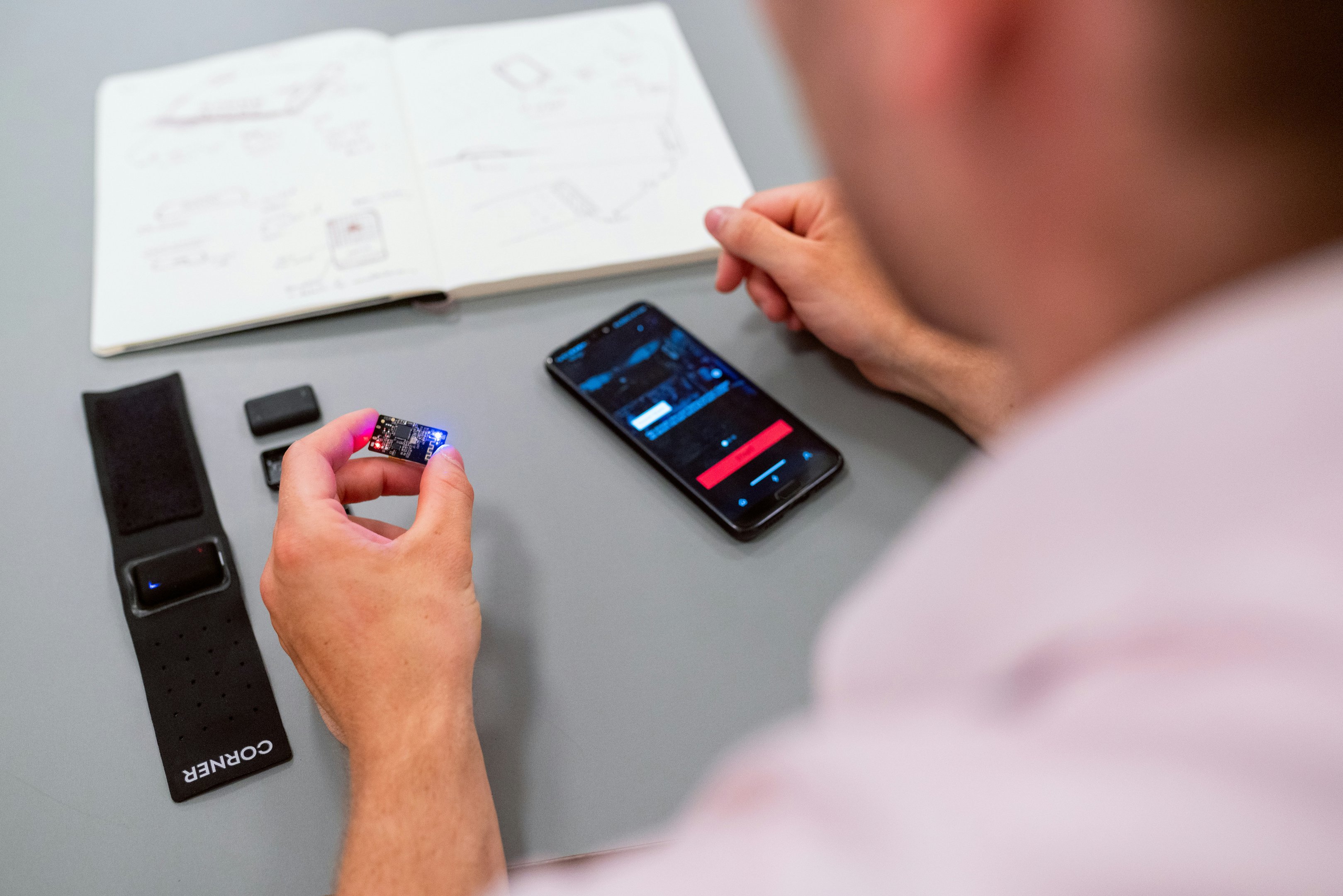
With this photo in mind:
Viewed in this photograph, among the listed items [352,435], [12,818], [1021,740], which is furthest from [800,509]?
[12,818]

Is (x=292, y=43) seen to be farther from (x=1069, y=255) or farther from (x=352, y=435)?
(x=1069, y=255)

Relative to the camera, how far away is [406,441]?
0.74m

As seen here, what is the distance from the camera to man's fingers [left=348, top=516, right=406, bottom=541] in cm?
72

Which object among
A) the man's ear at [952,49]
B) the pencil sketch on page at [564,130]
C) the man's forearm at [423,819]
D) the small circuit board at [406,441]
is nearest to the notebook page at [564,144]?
the pencil sketch on page at [564,130]

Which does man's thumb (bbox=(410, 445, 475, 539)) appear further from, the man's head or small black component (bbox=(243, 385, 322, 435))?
the man's head

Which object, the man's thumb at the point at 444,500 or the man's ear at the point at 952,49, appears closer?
the man's ear at the point at 952,49

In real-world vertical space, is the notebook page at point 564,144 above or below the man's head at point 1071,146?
below

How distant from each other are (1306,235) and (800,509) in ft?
1.70

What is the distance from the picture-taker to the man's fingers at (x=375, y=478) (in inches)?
29.1

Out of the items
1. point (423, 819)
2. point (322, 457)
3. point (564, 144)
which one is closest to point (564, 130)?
point (564, 144)

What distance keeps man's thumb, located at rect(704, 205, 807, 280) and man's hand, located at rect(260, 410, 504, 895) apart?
35 cm

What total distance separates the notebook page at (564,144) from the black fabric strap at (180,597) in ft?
0.97

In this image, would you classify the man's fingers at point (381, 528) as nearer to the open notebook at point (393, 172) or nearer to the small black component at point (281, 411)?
the small black component at point (281, 411)

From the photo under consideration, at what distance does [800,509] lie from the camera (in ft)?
2.61
